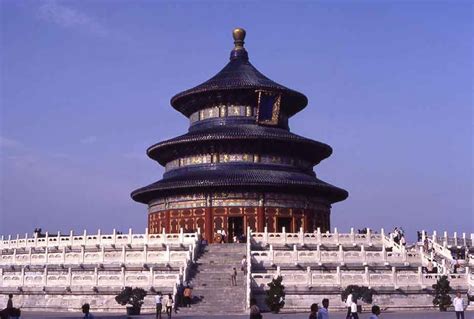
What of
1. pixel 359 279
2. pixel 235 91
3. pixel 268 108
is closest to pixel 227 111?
pixel 235 91

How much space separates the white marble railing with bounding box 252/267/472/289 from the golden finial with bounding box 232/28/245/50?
112ft

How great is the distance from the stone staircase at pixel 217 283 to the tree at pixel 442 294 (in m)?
8.81

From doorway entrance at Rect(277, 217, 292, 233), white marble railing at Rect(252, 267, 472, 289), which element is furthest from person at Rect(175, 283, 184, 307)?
doorway entrance at Rect(277, 217, 292, 233)

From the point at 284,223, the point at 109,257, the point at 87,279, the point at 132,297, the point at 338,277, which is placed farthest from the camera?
the point at 284,223

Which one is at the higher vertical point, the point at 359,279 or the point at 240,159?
the point at 240,159

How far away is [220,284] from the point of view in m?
32.5

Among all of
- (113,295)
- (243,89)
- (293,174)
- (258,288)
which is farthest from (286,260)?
(243,89)

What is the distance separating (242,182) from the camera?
4866 centimetres

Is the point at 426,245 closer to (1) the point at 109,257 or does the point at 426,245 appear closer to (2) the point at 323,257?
(2) the point at 323,257

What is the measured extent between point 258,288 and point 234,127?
2361cm

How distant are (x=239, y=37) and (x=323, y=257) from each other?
109 feet

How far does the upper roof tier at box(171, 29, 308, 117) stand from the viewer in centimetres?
5475

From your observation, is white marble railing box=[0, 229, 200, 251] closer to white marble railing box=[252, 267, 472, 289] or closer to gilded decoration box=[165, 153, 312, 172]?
white marble railing box=[252, 267, 472, 289]

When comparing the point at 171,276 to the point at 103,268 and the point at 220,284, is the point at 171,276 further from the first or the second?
the point at 103,268
